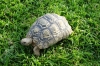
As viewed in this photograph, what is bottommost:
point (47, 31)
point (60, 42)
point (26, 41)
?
point (60, 42)

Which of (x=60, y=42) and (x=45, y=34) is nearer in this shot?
(x=45, y=34)

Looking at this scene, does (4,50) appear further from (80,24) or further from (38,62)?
(80,24)

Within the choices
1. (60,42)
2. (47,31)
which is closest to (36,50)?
(47,31)

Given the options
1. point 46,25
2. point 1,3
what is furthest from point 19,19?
point 46,25

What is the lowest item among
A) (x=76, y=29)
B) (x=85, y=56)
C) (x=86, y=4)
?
(x=85, y=56)

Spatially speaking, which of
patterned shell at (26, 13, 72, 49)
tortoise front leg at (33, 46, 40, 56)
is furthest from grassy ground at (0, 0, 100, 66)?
patterned shell at (26, 13, 72, 49)

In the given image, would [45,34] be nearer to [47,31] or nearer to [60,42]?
[47,31]

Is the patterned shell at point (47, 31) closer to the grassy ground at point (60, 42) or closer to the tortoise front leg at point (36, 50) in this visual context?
the tortoise front leg at point (36, 50)
